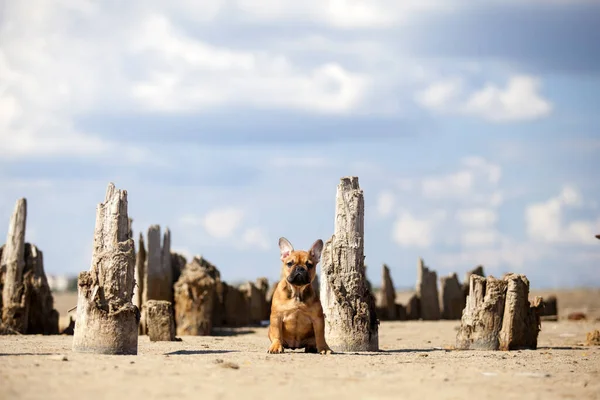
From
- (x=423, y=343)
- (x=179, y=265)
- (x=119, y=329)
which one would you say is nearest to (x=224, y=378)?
(x=119, y=329)

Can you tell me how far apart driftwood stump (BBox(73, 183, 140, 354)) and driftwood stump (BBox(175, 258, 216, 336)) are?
8.40 meters

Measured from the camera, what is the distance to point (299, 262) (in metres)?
14.1

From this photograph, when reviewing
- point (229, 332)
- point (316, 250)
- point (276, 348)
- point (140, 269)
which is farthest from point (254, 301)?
point (276, 348)

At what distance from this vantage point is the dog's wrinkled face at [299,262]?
13914mm

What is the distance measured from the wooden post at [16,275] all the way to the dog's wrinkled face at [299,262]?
355 inches

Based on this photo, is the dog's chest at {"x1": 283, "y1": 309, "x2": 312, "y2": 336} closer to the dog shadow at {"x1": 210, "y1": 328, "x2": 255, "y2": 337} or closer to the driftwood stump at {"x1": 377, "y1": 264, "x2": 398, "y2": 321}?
the dog shadow at {"x1": 210, "y1": 328, "x2": 255, "y2": 337}

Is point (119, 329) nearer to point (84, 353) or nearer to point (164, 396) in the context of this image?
point (84, 353)

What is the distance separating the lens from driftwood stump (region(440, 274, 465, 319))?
98.1 ft

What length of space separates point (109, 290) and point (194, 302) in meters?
8.81

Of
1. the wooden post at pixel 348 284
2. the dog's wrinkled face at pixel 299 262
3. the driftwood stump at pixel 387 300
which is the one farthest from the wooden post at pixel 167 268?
the dog's wrinkled face at pixel 299 262

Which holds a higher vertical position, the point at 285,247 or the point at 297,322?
the point at 285,247

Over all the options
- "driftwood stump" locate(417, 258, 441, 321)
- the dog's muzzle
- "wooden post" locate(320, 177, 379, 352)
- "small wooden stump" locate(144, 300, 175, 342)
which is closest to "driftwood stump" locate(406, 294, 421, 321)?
"driftwood stump" locate(417, 258, 441, 321)

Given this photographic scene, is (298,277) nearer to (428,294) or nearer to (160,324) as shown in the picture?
(160,324)

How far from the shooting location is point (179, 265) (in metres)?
24.0
